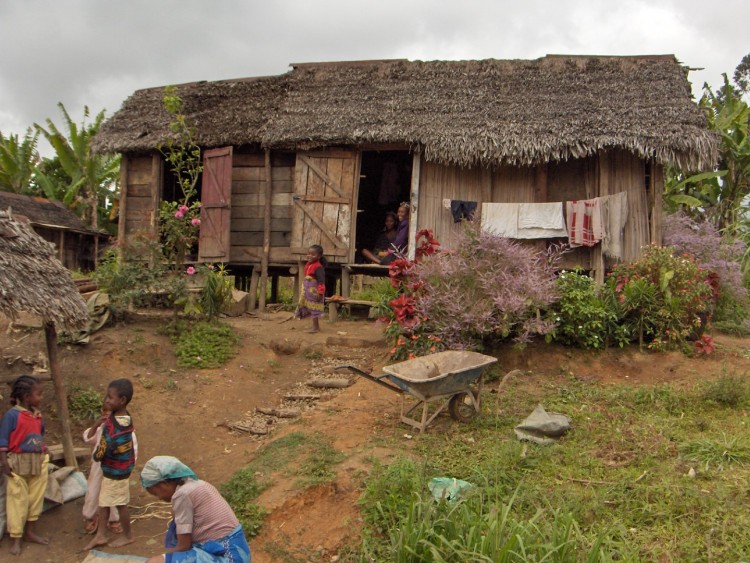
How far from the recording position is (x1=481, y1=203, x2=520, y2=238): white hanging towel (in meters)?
10.4

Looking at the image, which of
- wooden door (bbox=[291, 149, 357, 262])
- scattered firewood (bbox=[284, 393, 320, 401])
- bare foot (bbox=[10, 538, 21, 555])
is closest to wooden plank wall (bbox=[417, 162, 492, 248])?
wooden door (bbox=[291, 149, 357, 262])

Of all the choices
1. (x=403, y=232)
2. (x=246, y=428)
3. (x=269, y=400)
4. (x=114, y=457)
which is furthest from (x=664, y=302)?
(x=114, y=457)

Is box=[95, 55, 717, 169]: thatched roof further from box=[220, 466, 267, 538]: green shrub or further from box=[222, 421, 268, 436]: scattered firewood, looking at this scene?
box=[220, 466, 267, 538]: green shrub

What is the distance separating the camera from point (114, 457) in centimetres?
493

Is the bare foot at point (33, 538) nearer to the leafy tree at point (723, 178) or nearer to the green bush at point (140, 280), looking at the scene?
the green bush at point (140, 280)

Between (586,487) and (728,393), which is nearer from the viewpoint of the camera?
(586,487)

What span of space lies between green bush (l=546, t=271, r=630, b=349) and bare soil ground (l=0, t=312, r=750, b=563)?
159 millimetres

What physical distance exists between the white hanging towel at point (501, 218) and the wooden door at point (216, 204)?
4.45 metres

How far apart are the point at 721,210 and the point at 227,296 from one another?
1185 cm

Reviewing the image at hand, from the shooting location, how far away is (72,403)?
7117 mm

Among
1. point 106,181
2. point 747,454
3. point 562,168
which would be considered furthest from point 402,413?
point 106,181

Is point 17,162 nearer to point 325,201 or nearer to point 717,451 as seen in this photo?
point 325,201

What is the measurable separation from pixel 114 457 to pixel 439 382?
2.69 metres

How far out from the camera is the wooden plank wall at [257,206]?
468 inches
